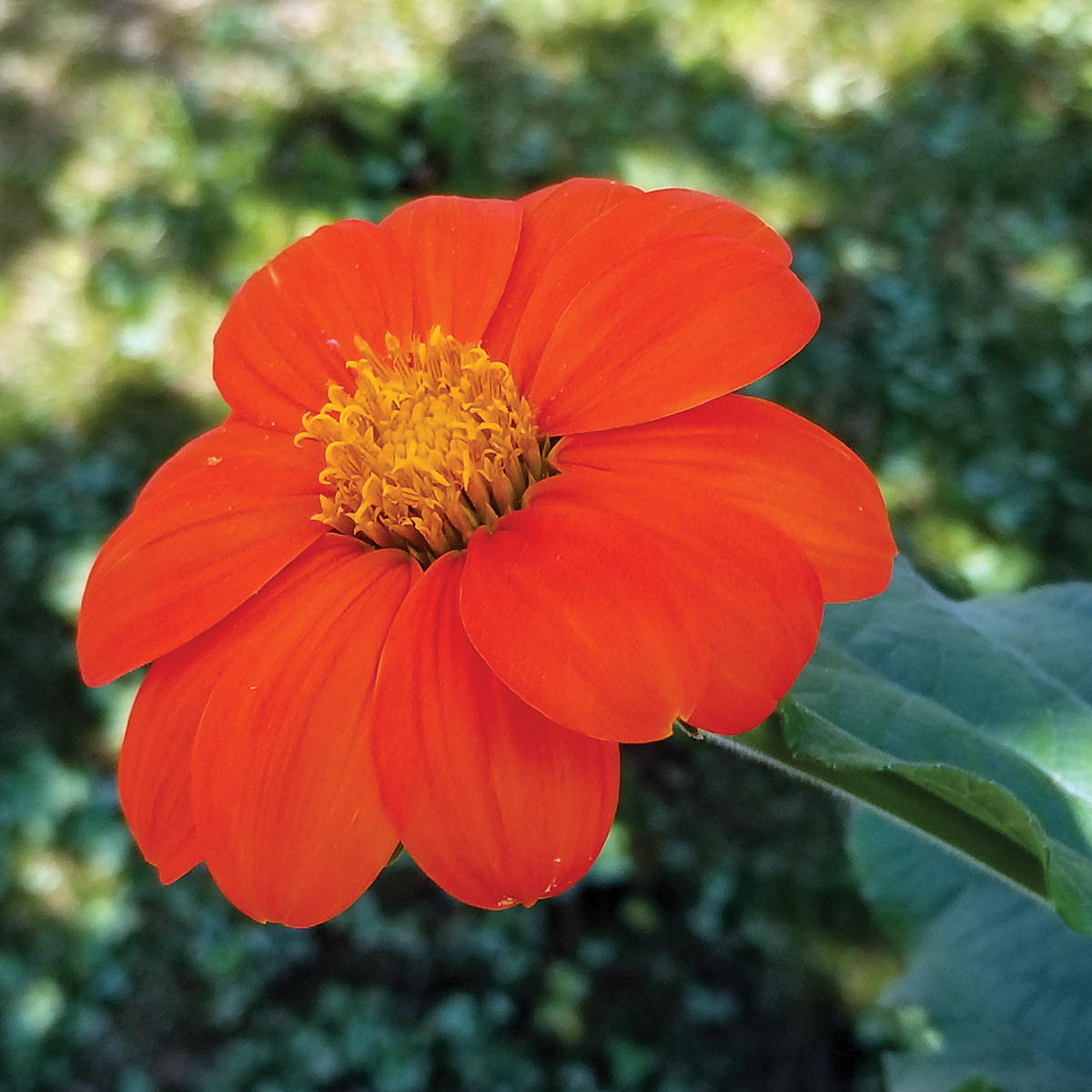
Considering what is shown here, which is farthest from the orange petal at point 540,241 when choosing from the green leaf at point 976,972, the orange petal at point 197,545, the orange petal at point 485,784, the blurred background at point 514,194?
the blurred background at point 514,194

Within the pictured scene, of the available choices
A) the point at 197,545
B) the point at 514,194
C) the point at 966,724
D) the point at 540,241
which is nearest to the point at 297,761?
the point at 197,545

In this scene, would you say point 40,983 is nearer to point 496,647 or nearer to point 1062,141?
point 496,647

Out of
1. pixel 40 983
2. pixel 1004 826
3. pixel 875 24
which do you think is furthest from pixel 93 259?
pixel 1004 826

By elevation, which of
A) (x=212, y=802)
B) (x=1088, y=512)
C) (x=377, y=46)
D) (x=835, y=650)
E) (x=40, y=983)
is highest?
(x=212, y=802)

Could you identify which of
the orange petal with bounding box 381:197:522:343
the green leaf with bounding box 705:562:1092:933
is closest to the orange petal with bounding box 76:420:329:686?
the orange petal with bounding box 381:197:522:343

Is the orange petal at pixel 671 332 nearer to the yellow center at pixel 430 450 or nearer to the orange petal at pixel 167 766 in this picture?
the yellow center at pixel 430 450

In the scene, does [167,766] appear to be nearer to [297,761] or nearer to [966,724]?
[297,761]

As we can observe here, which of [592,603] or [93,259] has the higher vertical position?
[592,603]
